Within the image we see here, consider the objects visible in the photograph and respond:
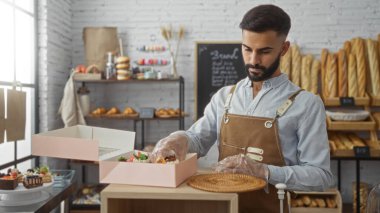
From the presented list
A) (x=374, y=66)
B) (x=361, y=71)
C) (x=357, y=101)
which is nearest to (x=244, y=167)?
(x=357, y=101)

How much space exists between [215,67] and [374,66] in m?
1.68

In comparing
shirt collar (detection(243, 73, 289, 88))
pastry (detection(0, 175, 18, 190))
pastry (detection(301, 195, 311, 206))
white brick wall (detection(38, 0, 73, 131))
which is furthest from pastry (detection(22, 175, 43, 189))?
pastry (detection(301, 195, 311, 206))

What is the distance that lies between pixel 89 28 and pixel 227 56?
1.59m

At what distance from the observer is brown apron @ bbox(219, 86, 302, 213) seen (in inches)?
63.0

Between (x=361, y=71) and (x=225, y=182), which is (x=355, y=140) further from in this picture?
(x=225, y=182)

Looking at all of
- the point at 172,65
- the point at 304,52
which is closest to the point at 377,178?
the point at 304,52

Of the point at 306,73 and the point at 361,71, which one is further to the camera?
the point at 306,73

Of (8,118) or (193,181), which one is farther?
(8,118)

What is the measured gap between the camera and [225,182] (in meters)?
1.31

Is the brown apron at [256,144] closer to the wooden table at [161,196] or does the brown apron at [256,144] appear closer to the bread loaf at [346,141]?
the wooden table at [161,196]

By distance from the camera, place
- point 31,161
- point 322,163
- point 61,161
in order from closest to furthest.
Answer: point 322,163
point 31,161
point 61,161

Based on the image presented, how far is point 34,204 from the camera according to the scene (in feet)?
7.43

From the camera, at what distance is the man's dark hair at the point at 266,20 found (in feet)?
5.22

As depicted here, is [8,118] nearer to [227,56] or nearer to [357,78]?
[227,56]
